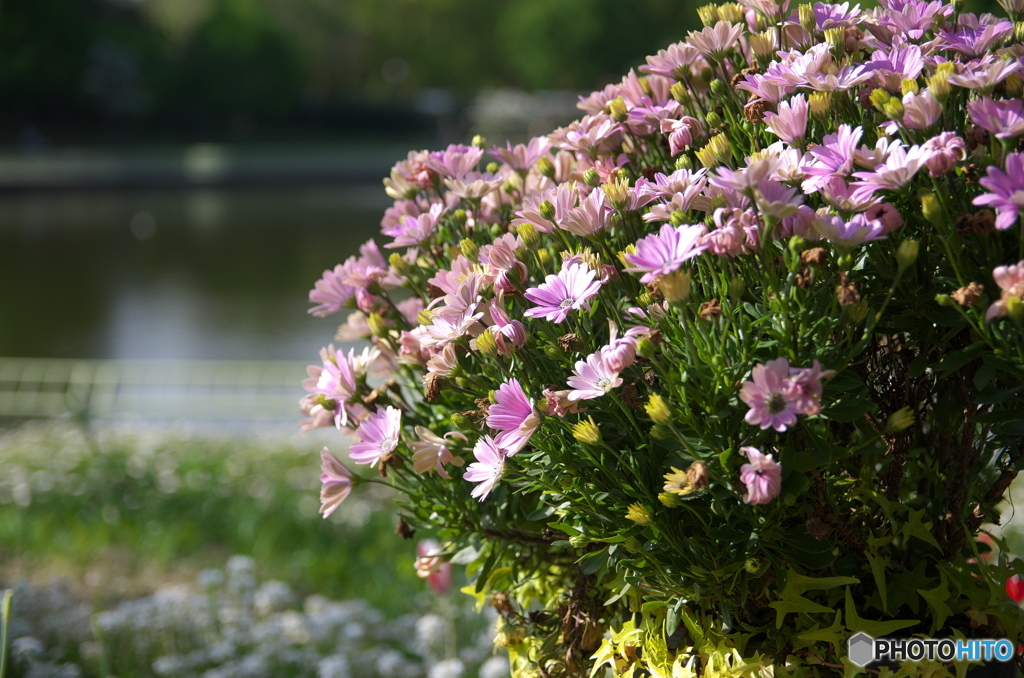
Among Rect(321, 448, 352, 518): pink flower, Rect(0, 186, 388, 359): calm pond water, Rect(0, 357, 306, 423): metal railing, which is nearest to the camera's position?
Rect(321, 448, 352, 518): pink flower

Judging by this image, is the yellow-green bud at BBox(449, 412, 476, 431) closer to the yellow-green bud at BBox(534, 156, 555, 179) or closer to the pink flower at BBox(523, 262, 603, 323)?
the pink flower at BBox(523, 262, 603, 323)

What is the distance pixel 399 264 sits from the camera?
4.50 ft

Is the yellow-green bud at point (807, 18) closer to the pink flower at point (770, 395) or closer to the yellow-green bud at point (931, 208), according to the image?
the yellow-green bud at point (931, 208)

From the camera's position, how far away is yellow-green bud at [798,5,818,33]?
1.27 m

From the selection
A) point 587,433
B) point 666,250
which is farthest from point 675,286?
point 587,433

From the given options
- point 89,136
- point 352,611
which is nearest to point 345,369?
point 352,611

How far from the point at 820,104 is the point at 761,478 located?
0.46m

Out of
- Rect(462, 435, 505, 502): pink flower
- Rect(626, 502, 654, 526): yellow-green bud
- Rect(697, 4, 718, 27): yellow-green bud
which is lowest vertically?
Rect(626, 502, 654, 526): yellow-green bud

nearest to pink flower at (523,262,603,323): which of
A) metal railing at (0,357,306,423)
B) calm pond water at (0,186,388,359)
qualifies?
metal railing at (0,357,306,423)

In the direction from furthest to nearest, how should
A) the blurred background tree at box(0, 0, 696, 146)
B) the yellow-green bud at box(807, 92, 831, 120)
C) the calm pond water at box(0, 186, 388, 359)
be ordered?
the blurred background tree at box(0, 0, 696, 146) < the calm pond water at box(0, 186, 388, 359) < the yellow-green bud at box(807, 92, 831, 120)

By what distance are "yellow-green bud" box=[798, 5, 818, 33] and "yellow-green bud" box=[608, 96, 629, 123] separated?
0.26 metres

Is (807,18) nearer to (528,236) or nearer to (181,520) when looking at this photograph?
(528,236)

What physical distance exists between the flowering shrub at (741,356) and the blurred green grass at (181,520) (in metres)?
2.14

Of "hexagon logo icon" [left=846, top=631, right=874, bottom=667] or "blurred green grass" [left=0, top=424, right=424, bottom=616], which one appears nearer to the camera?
"hexagon logo icon" [left=846, top=631, right=874, bottom=667]
